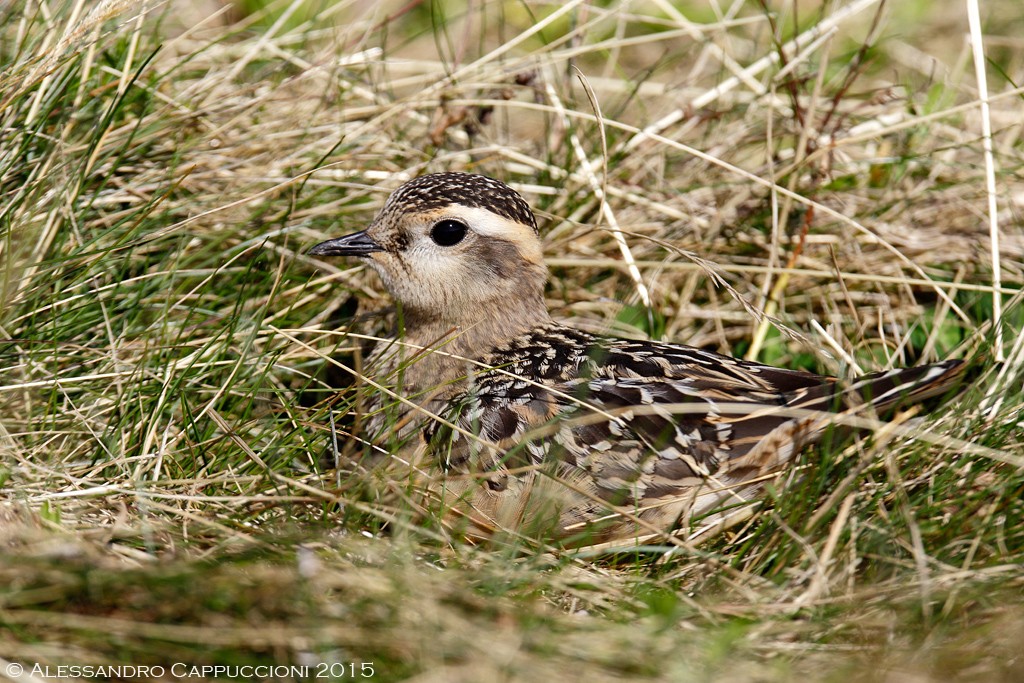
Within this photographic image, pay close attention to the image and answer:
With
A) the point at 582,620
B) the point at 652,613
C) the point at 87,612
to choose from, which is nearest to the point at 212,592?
the point at 87,612

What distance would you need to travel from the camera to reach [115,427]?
409 cm

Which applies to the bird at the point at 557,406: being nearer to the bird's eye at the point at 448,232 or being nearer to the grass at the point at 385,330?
the bird's eye at the point at 448,232

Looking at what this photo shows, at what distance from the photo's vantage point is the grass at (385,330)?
2939mm

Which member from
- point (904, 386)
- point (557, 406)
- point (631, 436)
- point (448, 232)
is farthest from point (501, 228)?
point (904, 386)

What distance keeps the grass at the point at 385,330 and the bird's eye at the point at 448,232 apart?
23.4 inches

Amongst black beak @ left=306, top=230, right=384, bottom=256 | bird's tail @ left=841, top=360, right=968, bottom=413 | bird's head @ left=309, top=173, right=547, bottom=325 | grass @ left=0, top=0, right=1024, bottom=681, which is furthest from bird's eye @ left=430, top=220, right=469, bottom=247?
bird's tail @ left=841, top=360, right=968, bottom=413

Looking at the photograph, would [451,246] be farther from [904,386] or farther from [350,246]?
[904,386]

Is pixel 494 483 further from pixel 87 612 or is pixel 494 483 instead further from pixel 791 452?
pixel 87 612

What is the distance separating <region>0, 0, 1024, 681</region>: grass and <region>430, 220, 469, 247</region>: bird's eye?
23.4 inches

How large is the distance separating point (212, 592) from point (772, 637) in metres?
1.68

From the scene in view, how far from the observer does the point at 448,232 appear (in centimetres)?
501

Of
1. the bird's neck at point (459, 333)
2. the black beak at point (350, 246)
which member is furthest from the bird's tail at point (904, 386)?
the black beak at point (350, 246)

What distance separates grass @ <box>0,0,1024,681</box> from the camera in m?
2.94

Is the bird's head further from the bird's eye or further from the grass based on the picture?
the grass
